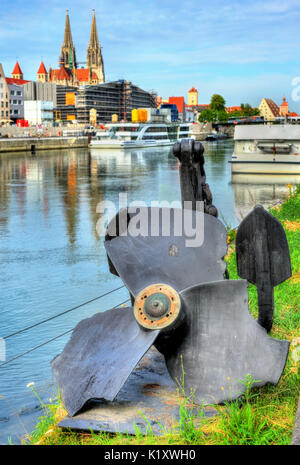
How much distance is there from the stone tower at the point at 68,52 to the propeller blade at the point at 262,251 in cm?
16875

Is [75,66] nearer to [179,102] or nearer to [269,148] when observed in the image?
[179,102]

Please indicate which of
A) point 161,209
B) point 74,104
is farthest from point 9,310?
point 74,104

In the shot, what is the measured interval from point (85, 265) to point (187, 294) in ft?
27.5

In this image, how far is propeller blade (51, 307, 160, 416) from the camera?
373 centimetres

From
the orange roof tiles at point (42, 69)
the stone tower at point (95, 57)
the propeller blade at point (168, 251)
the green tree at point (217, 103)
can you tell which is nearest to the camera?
the propeller blade at point (168, 251)

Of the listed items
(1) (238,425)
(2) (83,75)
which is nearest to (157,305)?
(1) (238,425)

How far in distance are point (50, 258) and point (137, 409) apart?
9.33 m

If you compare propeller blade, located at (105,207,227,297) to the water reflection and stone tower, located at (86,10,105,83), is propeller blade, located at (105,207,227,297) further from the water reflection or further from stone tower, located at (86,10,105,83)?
stone tower, located at (86,10,105,83)

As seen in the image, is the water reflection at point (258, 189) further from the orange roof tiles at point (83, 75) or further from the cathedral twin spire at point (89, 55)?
the cathedral twin spire at point (89, 55)

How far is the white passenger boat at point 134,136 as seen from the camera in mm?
74750

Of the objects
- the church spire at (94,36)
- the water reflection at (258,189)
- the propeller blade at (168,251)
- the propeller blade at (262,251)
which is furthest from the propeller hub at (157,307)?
the church spire at (94,36)

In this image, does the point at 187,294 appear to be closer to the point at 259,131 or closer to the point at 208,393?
the point at 208,393

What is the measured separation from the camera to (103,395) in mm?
3652
